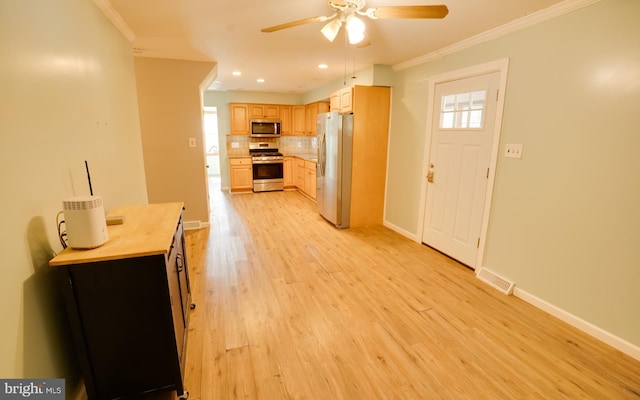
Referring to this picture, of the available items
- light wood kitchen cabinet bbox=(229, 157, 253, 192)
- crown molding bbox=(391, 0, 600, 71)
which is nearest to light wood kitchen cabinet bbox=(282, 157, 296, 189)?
light wood kitchen cabinet bbox=(229, 157, 253, 192)

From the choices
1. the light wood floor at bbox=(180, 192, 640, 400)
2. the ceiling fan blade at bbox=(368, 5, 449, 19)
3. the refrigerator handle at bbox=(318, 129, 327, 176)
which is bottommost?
the light wood floor at bbox=(180, 192, 640, 400)

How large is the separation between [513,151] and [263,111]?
5.79 metres

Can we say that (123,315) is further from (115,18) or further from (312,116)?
(312,116)

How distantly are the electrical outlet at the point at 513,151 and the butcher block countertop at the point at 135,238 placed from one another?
Result: 2.82 meters

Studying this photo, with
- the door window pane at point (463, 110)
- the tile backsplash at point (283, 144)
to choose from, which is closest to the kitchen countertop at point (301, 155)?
the tile backsplash at point (283, 144)

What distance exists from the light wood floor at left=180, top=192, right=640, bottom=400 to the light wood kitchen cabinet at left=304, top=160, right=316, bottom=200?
2.94 metres

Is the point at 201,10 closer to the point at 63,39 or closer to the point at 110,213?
the point at 63,39

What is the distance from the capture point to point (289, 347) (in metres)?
1.99

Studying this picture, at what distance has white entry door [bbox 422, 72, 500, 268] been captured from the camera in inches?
114

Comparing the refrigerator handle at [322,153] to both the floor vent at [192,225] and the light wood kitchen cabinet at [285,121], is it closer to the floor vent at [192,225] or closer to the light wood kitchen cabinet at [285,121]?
the floor vent at [192,225]

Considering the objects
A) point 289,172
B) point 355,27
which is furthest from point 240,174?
point 355,27

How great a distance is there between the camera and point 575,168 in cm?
217

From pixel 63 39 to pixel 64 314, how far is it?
4.83 ft

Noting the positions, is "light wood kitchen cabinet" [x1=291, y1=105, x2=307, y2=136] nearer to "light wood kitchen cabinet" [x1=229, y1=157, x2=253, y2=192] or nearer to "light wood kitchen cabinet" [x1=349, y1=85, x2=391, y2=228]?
"light wood kitchen cabinet" [x1=229, y1=157, x2=253, y2=192]
